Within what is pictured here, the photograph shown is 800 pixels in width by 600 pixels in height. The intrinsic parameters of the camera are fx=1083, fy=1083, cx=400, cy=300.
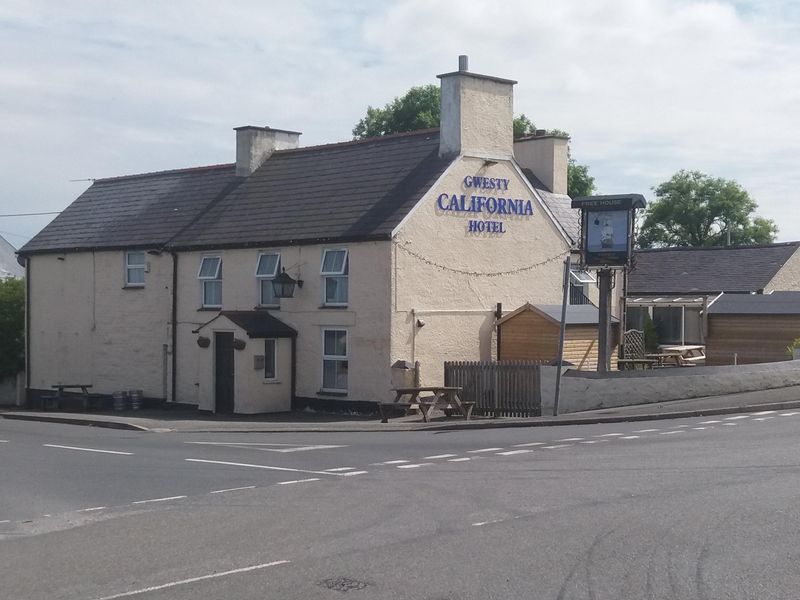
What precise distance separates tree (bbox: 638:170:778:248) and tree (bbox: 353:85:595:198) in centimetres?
1872

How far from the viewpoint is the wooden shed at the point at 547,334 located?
2956 cm

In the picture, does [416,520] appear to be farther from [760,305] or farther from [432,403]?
[760,305]

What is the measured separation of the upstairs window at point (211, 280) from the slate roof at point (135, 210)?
7.09 feet

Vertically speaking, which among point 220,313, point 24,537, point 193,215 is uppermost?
point 193,215

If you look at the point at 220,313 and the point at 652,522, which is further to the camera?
the point at 220,313

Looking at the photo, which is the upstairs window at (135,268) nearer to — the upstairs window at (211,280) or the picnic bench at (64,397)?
the upstairs window at (211,280)

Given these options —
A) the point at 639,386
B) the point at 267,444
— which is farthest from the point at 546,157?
the point at 267,444

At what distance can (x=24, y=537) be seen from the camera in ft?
37.8

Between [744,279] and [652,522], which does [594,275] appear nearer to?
[744,279]

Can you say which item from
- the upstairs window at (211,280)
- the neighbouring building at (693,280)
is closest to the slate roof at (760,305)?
the neighbouring building at (693,280)

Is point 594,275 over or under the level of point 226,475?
over

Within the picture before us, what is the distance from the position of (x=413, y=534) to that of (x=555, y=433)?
34.7ft

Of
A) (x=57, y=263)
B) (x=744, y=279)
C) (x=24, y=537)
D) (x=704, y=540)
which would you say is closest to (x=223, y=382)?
(x=57, y=263)

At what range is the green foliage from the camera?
132 ft
